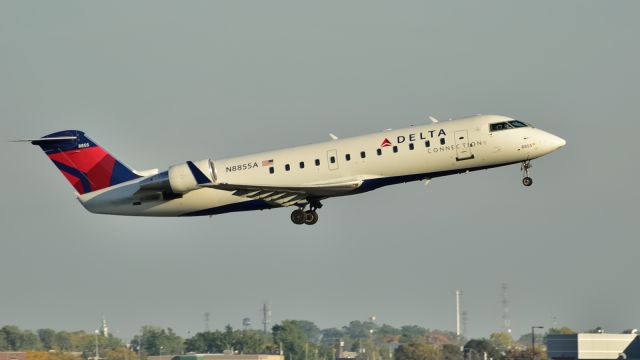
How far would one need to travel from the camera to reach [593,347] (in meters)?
77.2

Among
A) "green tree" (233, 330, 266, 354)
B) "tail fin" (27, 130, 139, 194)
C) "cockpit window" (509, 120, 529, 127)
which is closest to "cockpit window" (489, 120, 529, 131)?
"cockpit window" (509, 120, 529, 127)

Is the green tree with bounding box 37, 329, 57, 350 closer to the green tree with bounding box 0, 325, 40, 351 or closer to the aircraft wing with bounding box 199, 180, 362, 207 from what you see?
the green tree with bounding box 0, 325, 40, 351

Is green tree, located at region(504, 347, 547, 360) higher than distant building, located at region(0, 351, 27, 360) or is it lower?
lower

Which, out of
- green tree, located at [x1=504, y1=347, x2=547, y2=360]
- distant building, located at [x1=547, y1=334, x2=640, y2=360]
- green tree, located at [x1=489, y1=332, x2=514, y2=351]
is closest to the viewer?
distant building, located at [x1=547, y1=334, x2=640, y2=360]

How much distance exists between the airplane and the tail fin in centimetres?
49

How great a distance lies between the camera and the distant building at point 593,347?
76.6m

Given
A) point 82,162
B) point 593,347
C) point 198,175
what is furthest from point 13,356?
point 593,347

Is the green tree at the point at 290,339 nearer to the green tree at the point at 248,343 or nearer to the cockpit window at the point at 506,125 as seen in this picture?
the green tree at the point at 248,343

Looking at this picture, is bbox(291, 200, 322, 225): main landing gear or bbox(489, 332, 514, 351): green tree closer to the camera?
bbox(291, 200, 322, 225): main landing gear

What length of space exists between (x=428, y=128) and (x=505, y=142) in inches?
117

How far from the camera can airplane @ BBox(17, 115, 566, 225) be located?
4444cm

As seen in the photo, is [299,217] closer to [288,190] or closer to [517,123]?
[288,190]

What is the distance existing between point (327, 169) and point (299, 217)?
2932mm

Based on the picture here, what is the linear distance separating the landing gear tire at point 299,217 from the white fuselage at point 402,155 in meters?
1.83
